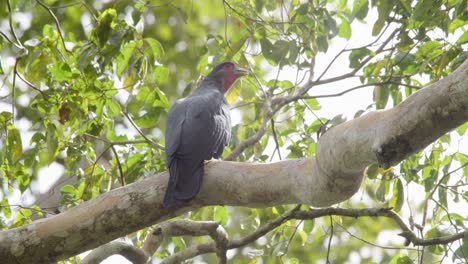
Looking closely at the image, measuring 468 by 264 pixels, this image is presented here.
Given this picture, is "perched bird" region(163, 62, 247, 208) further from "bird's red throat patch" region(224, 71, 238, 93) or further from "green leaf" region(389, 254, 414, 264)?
"green leaf" region(389, 254, 414, 264)

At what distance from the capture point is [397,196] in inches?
176

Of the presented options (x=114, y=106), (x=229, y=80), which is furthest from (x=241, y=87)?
(x=114, y=106)

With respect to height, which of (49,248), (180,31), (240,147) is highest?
(180,31)

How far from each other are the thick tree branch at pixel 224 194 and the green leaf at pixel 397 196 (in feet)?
3.78

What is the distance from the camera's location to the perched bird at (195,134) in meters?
3.61

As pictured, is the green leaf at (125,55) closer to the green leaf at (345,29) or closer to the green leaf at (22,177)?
the green leaf at (22,177)

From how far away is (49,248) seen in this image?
3600 mm

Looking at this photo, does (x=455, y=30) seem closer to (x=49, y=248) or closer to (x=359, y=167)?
(x=359, y=167)

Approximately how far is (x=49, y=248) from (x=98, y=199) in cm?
33

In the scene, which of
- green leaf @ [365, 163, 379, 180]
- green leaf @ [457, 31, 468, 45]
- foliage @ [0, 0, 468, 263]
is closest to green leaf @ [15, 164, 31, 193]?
foliage @ [0, 0, 468, 263]

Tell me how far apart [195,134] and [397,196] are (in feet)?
4.22

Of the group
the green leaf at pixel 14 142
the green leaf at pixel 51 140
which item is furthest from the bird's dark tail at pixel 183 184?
the green leaf at pixel 14 142

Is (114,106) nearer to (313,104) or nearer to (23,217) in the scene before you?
(23,217)

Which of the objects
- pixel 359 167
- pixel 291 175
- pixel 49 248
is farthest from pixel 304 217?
pixel 49 248
